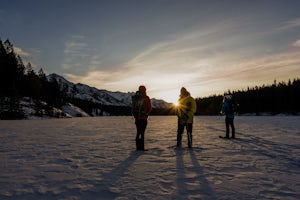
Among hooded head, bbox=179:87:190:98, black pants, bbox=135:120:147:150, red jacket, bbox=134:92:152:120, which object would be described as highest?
hooded head, bbox=179:87:190:98

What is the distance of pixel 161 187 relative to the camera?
17.6 feet

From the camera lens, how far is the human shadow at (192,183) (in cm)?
491

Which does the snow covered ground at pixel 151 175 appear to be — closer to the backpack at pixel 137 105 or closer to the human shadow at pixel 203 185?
the human shadow at pixel 203 185

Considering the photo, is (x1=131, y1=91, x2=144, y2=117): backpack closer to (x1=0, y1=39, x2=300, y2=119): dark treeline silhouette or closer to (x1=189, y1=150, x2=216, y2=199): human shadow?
(x1=189, y1=150, x2=216, y2=199): human shadow

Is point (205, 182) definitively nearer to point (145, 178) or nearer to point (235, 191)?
point (235, 191)

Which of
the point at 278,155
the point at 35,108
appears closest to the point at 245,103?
the point at 35,108

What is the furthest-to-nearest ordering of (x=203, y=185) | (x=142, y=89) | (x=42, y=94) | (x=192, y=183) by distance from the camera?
1. (x=42, y=94)
2. (x=142, y=89)
3. (x=192, y=183)
4. (x=203, y=185)

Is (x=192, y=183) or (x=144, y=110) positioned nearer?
(x=192, y=183)

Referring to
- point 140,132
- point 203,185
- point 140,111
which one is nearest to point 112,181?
point 203,185

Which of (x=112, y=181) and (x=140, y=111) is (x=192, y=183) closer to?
(x=112, y=181)

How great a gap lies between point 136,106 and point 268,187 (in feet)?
21.1

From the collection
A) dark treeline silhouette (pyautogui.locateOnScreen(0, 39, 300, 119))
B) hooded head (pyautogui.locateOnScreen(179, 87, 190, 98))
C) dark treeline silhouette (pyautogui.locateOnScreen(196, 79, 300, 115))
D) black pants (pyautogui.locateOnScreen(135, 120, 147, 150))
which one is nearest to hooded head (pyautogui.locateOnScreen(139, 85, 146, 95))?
black pants (pyautogui.locateOnScreen(135, 120, 147, 150))

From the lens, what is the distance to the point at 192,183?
5.64 m

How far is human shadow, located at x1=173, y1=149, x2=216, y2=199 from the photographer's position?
4.91m
